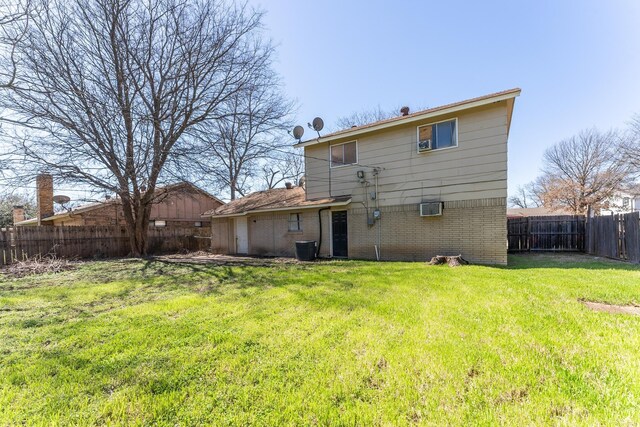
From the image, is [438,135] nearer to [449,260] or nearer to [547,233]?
[449,260]

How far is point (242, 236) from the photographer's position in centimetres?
1570

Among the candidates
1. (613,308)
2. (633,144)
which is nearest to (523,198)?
(633,144)

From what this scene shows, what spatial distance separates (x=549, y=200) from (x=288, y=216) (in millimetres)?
27804

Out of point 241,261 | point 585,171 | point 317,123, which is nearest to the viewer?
point 241,261

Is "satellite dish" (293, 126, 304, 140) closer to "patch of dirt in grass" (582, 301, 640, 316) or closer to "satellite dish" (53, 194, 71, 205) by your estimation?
"patch of dirt in grass" (582, 301, 640, 316)

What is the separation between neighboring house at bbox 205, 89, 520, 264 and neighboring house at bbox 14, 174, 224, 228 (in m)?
6.63

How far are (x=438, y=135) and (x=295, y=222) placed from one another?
7077mm

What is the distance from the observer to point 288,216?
13.6 metres

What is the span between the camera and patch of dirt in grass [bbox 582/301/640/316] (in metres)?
4.02

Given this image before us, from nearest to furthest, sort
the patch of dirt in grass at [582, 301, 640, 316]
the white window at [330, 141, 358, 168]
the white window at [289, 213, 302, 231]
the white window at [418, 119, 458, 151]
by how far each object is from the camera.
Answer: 1. the patch of dirt in grass at [582, 301, 640, 316]
2. the white window at [418, 119, 458, 151]
3. the white window at [330, 141, 358, 168]
4. the white window at [289, 213, 302, 231]

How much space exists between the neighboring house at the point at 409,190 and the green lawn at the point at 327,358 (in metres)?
4.26

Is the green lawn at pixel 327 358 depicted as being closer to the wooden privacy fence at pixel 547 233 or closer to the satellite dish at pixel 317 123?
the satellite dish at pixel 317 123

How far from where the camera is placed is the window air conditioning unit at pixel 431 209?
31.9 ft

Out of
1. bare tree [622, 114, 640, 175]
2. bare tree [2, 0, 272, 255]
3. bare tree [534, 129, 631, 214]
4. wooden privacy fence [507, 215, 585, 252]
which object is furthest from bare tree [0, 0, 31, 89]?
bare tree [534, 129, 631, 214]
